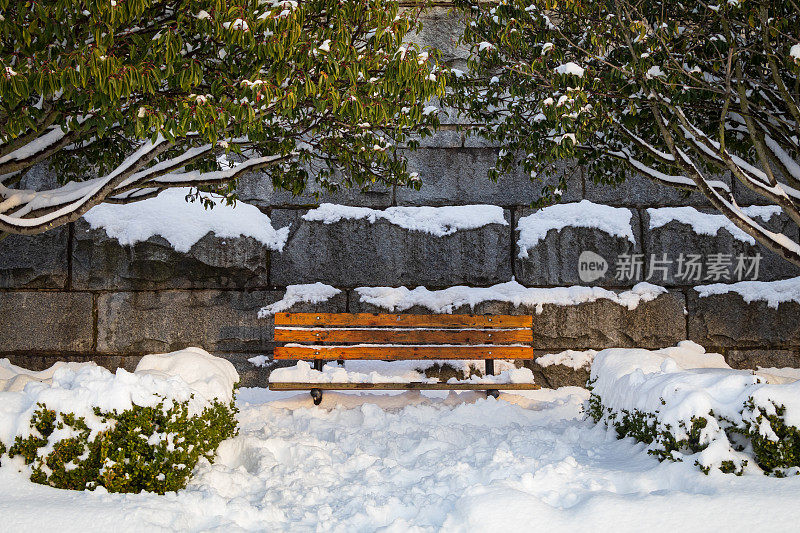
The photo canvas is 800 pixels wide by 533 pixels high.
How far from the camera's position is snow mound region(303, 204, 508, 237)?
8.00m

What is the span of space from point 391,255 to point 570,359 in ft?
7.90

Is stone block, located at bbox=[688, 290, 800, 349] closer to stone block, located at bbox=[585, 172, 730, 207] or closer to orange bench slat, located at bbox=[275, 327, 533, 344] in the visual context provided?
stone block, located at bbox=[585, 172, 730, 207]

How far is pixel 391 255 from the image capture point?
7.99 metres

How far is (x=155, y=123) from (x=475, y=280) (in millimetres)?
4912

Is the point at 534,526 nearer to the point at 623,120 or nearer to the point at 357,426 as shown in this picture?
the point at 357,426

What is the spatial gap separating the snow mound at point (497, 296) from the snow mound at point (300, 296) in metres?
0.37

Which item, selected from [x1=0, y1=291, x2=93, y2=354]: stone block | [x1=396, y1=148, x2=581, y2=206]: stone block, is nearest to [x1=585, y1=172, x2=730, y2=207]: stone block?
[x1=396, y1=148, x2=581, y2=206]: stone block

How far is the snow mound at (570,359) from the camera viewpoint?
775 centimetres

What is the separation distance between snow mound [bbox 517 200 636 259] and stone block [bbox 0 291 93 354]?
514cm

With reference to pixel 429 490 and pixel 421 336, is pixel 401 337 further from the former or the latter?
pixel 429 490

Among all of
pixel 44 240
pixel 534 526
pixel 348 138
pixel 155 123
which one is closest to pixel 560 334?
pixel 348 138

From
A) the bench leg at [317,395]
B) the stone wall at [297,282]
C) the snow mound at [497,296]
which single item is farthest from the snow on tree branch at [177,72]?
the snow mound at [497,296]

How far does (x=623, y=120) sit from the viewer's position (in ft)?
19.3

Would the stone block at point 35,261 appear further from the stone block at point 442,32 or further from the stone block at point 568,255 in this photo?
the stone block at point 568,255
